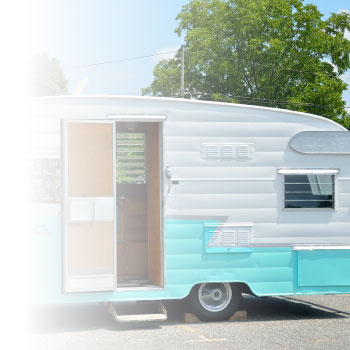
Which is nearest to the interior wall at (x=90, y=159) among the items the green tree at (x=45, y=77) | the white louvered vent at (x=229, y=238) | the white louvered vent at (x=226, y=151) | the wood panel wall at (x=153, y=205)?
the wood panel wall at (x=153, y=205)

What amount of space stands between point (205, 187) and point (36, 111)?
7.81 ft

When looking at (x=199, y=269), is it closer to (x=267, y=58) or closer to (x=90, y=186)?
(x=90, y=186)

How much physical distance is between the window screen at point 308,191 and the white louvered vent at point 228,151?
80 centimetres

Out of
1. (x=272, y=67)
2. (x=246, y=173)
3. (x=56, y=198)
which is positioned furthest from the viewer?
(x=272, y=67)

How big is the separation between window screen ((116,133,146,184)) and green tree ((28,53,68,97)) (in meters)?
42.1

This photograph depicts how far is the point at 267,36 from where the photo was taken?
34.1 m

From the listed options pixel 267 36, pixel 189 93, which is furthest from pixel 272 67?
pixel 189 93

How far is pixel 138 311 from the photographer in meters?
10.1

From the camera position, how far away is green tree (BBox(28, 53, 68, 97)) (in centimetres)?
5344

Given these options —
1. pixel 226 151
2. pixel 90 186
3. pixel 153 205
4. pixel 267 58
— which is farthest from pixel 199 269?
pixel 267 58

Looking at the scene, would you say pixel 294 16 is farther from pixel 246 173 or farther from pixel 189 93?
pixel 246 173

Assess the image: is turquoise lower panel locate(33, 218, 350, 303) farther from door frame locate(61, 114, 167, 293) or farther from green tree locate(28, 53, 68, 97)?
green tree locate(28, 53, 68, 97)

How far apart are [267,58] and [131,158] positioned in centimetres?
2361

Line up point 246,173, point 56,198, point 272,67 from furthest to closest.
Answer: point 272,67, point 246,173, point 56,198
